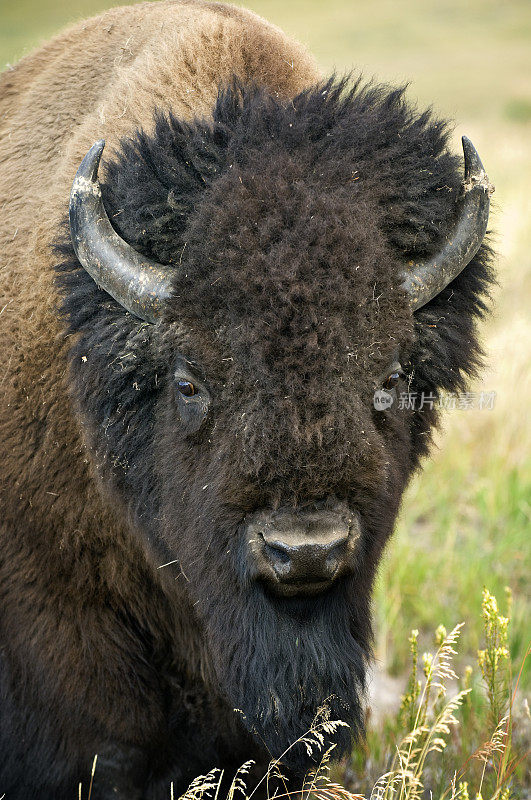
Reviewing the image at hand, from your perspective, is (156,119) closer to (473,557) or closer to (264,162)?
(264,162)

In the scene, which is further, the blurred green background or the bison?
the blurred green background

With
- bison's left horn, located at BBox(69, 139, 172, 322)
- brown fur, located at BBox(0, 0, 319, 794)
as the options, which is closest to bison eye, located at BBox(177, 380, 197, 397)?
bison's left horn, located at BBox(69, 139, 172, 322)

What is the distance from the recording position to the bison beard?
270 cm

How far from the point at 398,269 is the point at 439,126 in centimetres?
70

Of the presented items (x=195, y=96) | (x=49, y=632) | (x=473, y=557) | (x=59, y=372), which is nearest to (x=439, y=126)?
(x=195, y=96)

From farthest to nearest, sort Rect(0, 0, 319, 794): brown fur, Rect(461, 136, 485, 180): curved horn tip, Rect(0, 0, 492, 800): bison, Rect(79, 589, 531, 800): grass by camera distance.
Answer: Rect(0, 0, 319, 794): brown fur
Rect(79, 589, 531, 800): grass
Rect(461, 136, 485, 180): curved horn tip
Rect(0, 0, 492, 800): bison

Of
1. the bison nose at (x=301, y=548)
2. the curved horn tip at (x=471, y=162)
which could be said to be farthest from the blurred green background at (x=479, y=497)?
the bison nose at (x=301, y=548)

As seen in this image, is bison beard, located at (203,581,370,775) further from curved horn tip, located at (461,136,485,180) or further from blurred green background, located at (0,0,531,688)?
curved horn tip, located at (461,136,485,180)

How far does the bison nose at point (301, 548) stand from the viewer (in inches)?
95.9

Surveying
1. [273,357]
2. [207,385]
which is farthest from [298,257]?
[207,385]

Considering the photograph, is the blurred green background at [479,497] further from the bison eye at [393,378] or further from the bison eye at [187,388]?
the bison eye at [187,388]

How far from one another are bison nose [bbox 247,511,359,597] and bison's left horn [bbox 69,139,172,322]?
82 centimetres

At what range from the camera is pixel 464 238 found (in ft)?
9.65

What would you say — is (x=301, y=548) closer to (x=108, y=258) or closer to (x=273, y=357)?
(x=273, y=357)
